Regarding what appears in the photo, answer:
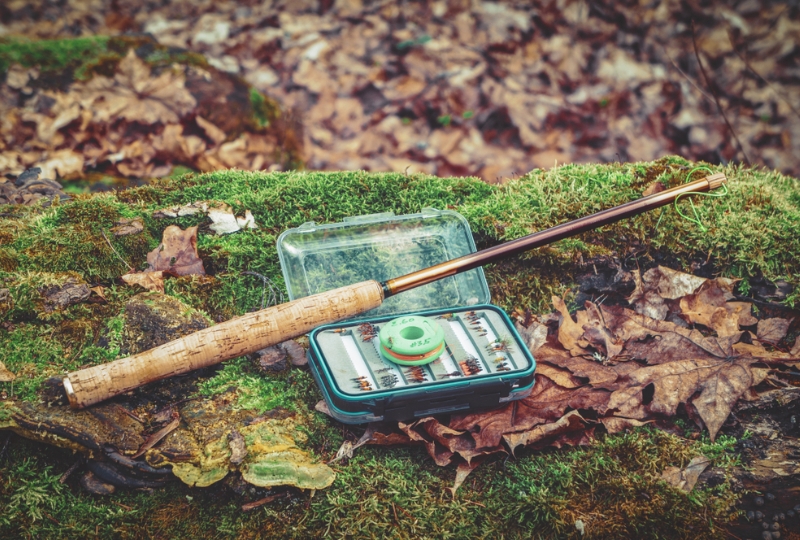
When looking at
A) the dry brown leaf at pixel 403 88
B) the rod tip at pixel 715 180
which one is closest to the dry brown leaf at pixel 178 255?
the rod tip at pixel 715 180

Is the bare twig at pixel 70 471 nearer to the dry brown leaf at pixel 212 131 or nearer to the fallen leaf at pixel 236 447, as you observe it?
the fallen leaf at pixel 236 447

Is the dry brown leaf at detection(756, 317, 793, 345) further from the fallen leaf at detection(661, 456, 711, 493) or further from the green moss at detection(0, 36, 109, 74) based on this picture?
the green moss at detection(0, 36, 109, 74)

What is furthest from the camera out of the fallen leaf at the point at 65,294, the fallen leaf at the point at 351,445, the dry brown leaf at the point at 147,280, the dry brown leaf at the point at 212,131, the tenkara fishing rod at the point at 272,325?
the dry brown leaf at the point at 212,131

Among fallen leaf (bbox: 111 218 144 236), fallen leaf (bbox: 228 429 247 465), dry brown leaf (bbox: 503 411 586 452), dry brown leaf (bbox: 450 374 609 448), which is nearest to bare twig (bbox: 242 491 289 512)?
fallen leaf (bbox: 228 429 247 465)

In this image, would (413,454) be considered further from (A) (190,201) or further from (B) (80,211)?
(B) (80,211)

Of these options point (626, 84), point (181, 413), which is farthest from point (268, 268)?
point (626, 84)

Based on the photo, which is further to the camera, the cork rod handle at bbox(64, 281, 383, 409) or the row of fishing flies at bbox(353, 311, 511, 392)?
the row of fishing flies at bbox(353, 311, 511, 392)

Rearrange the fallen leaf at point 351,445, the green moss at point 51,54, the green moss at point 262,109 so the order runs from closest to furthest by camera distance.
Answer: the fallen leaf at point 351,445, the green moss at point 51,54, the green moss at point 262,109

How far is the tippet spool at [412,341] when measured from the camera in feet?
8.75

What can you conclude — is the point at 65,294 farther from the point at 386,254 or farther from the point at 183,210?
the point at 386,254

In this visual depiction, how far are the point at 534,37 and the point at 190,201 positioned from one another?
20.2 feet

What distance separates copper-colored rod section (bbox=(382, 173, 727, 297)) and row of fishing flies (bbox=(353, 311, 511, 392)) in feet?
0.86

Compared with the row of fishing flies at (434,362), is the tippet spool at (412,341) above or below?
above

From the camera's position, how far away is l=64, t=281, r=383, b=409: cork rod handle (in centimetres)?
245
